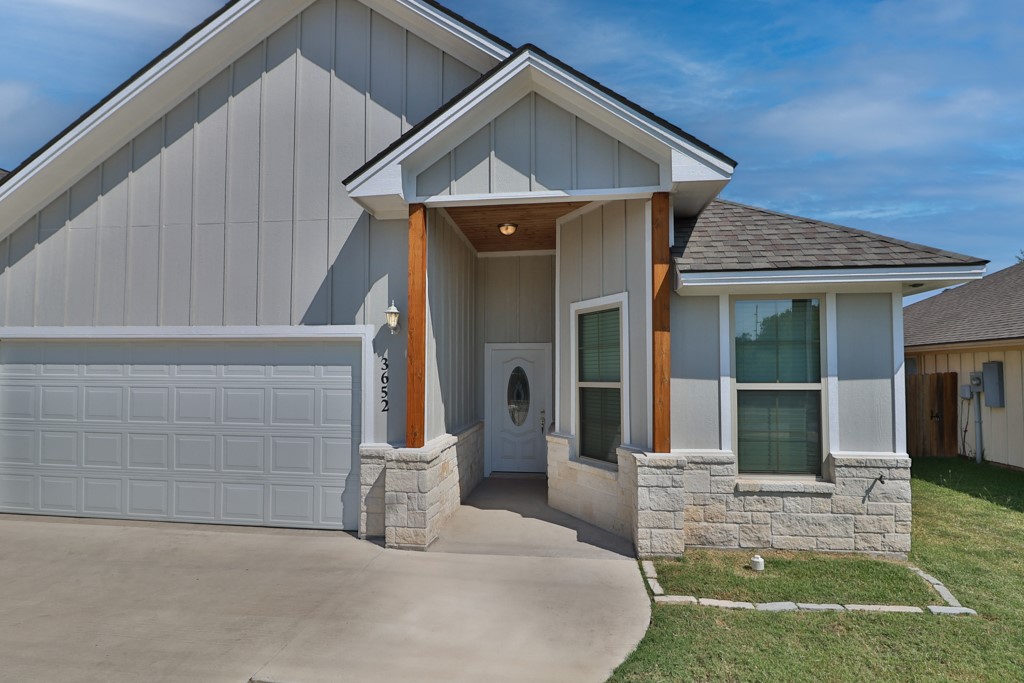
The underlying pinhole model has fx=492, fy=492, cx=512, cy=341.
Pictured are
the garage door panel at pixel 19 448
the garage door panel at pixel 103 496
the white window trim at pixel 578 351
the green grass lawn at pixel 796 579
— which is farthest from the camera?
the garage door panel at pixel 19 448

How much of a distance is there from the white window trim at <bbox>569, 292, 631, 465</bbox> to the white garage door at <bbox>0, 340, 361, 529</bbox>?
2.78 metres

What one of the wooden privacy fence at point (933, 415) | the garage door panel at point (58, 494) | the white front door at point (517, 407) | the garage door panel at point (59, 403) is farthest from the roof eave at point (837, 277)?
the garage door panel at point (58, 494)

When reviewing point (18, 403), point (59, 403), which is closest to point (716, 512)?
point (59, 403)

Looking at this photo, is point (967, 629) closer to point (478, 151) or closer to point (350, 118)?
point (478, 151)

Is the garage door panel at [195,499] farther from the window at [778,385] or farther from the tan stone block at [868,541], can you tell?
the tan stone block at [868,541]

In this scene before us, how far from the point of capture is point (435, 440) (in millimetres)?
6152

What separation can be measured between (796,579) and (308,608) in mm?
4368

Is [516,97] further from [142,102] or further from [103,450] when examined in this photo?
[103,450]

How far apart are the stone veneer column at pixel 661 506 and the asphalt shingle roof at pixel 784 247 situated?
82.5 inches

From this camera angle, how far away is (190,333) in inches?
254

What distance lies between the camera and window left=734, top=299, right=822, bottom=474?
552 centimetres

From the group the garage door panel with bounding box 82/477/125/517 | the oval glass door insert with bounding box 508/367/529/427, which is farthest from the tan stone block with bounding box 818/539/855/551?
the garage door panel with bounding box 82/477/125/517

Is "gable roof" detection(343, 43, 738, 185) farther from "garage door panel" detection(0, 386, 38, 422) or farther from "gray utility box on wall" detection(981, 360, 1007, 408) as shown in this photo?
"gray utility box on wall" detection(981, 360, 1007, 408)

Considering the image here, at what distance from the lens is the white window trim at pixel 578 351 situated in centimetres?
572
